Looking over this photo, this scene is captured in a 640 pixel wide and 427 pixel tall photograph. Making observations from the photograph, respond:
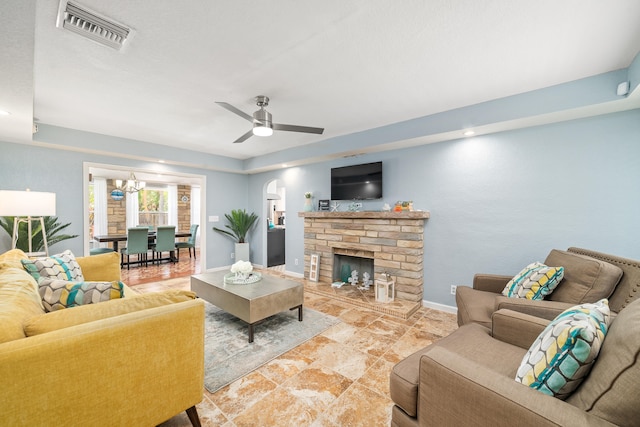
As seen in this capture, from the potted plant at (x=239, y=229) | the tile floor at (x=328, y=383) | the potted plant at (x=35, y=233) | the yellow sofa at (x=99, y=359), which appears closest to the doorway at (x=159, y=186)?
the potted plant at (x=35, y=233)

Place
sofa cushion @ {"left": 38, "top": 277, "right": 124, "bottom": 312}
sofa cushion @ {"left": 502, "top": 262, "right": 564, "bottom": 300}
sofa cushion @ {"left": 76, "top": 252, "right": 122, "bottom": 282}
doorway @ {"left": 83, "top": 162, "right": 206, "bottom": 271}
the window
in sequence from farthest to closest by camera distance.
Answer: the window, doorway @ {"left": 83, "top": 162, "right": 206, "bottom": 271}, sofa cushion @ {"left": 76, "top": 252, "right": 122, "bottom": 282}, sofa cushion @ {"left": 502, "top": 262, "right": 564, "bottom": 300}, sofa cushion @ {"left": 38, "top": 277, "right": 124, "bottom": 312}

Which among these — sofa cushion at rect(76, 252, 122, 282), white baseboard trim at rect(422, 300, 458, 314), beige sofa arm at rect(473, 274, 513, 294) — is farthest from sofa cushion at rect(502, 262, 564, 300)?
sofa cushion at rect(76, 252, 122, 282)

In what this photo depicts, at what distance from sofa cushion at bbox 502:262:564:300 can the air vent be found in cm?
343

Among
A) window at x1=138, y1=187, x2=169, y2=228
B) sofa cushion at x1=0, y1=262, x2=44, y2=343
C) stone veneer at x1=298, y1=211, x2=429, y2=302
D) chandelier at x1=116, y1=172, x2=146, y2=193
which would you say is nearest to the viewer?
sofa cushion at x1=0, y1=262, x2=44, y2=343

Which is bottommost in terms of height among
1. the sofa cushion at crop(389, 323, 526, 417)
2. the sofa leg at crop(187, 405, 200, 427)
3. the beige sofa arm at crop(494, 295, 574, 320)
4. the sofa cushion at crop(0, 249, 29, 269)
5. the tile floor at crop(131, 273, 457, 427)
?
the tile floor at crop(131, 273, 457, 427)

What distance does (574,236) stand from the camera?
2.59 m

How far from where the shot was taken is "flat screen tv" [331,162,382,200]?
3.90 m

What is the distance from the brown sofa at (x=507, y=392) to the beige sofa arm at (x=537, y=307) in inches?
12.6

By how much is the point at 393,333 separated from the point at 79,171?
16.5 ft

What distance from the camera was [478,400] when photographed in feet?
3.10

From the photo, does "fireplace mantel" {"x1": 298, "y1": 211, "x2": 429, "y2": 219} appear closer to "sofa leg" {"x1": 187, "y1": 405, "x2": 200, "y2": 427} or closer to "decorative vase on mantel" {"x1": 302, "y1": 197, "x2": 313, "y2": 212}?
"decorative vase on mantel" {"x1": 302, "y1": 197, "x2": 313, "y2": 212}

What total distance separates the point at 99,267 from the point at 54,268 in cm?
81

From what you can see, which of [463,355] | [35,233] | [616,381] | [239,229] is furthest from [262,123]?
[239,229]

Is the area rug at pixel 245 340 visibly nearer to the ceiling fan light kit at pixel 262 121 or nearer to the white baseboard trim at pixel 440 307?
the white baseboard trim at pixel 440 307
